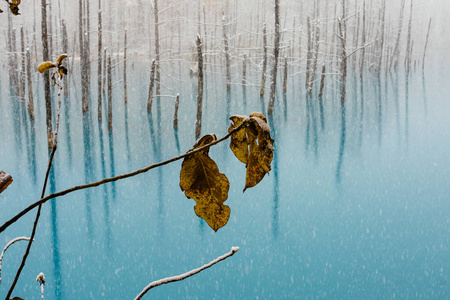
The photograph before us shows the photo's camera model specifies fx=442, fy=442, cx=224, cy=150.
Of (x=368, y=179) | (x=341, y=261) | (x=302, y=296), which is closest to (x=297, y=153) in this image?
(x=368, y=179)

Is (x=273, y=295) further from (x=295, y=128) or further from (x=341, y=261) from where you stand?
(x=295, y=128)

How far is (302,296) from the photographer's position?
185 inches

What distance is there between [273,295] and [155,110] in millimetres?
11810

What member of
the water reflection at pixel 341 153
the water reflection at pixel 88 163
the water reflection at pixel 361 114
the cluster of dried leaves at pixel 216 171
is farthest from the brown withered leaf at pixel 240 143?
the water reflection at pixel 361 114

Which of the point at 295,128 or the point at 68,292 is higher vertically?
the point at 295,128

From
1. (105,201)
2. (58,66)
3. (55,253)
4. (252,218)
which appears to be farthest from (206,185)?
(105,201)

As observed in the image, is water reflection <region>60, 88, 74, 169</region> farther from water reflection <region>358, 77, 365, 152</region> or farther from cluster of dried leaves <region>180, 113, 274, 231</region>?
cluster of dried leaves <region>180, 113, 274, 231</region>

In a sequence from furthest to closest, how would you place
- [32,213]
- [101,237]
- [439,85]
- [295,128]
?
[439,85] → [295,128] → [32,213] → [101,237]

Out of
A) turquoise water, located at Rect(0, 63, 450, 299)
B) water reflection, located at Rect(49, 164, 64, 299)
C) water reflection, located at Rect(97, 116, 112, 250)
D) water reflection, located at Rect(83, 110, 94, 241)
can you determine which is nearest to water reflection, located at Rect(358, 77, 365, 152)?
turquoise water, located at Rect(0, 63, 450, 299)

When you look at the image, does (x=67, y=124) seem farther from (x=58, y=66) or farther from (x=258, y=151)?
(x=258, y=151)

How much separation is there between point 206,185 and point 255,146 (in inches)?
2.8

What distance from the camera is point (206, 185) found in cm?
43

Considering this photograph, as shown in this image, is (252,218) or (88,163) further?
(88,163)

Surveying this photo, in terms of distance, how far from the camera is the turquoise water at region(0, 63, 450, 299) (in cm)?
490
